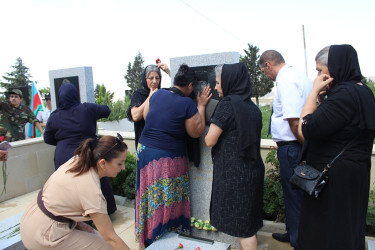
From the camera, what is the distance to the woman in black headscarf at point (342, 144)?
70.1 inches

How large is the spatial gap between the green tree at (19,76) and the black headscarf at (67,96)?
35.7 meters

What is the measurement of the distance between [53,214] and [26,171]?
359 cm

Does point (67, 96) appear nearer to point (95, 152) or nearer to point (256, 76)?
point (95, 152)

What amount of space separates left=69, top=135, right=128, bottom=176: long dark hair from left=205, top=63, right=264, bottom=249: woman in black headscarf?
→ 77 cm

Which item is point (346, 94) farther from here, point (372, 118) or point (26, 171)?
point (26, 171)

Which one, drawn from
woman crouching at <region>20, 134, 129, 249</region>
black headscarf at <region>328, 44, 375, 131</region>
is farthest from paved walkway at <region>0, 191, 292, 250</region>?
black headscarf at <region>328, 44, 375, 131</region>

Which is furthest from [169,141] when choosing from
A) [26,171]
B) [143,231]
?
[26,171]

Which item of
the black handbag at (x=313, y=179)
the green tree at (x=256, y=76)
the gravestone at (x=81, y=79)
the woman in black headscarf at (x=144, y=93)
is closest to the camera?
the black handbag at (x=313, y=179)

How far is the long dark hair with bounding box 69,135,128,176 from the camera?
77.6 inches

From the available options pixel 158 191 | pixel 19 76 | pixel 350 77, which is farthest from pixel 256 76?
pixel 350 77

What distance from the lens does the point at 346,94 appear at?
1.78 m

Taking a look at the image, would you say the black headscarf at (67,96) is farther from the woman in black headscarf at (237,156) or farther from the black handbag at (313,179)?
the black handbag at (313,179)

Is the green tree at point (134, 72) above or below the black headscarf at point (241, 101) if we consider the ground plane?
above

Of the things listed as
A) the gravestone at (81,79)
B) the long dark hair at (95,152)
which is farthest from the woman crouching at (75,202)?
the gravestone at (81,79)
